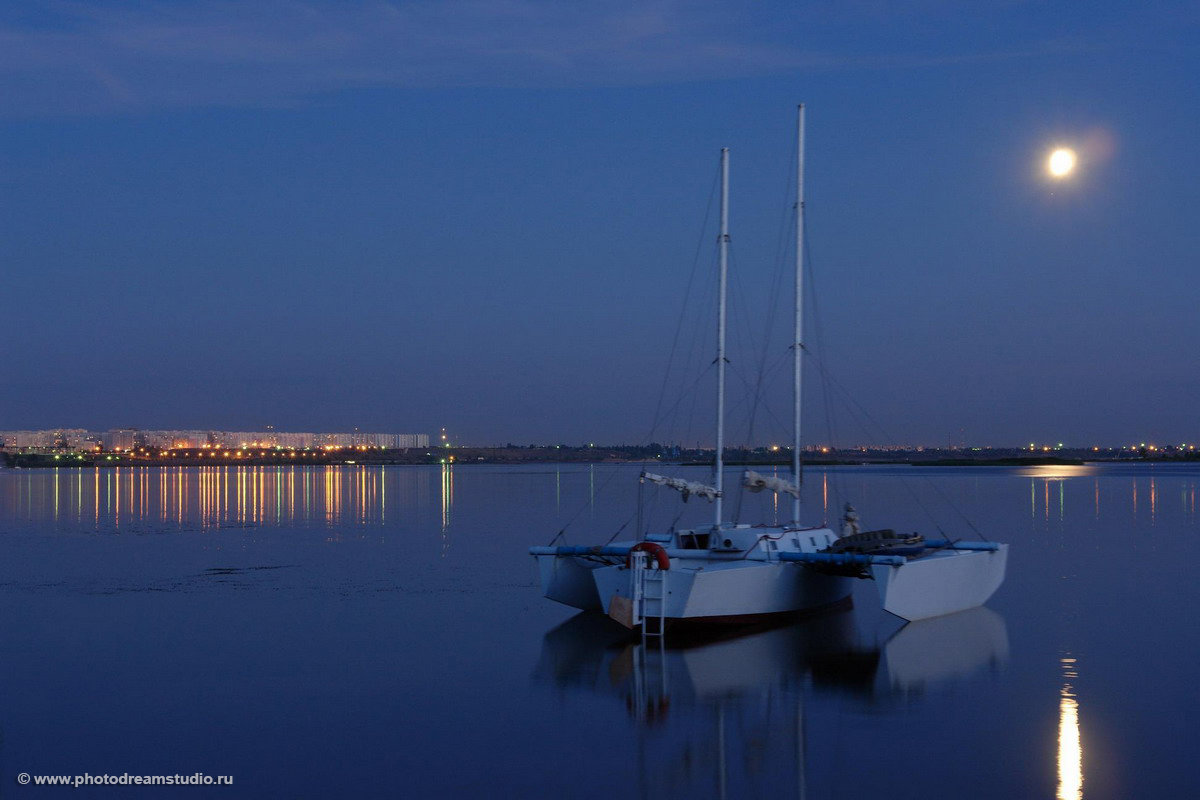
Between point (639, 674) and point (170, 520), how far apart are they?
39.2 meters

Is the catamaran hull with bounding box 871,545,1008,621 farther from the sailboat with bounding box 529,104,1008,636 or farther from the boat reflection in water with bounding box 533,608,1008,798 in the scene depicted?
the boat reflection in water with bounding box 533,608,1008,798

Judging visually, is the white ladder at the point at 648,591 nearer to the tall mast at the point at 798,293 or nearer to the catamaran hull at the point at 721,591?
the catamaran hull at the point at 721,591

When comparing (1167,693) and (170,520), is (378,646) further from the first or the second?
(170,520)

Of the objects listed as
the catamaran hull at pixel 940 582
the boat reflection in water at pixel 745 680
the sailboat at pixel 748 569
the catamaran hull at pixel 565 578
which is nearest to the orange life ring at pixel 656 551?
the sailboat at pixel 748 569

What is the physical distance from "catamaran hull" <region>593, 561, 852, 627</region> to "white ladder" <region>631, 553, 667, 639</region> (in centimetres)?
7

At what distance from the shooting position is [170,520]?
5075 cm

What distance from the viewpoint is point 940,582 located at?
21266 millimetres

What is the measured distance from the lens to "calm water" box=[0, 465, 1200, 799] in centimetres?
1170

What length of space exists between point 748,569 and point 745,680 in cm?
362

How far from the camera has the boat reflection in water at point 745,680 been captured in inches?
475

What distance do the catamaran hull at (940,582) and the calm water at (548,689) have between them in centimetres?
46

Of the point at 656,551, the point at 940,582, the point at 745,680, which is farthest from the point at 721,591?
the point at 940,582

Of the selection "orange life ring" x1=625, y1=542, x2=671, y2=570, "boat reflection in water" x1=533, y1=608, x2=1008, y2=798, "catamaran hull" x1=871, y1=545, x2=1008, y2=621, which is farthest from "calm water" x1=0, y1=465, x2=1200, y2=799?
"orange life ring" x1=625, y1=542, x2=671, y2=570

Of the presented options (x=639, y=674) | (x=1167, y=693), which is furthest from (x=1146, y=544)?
(x=639, y=674)
